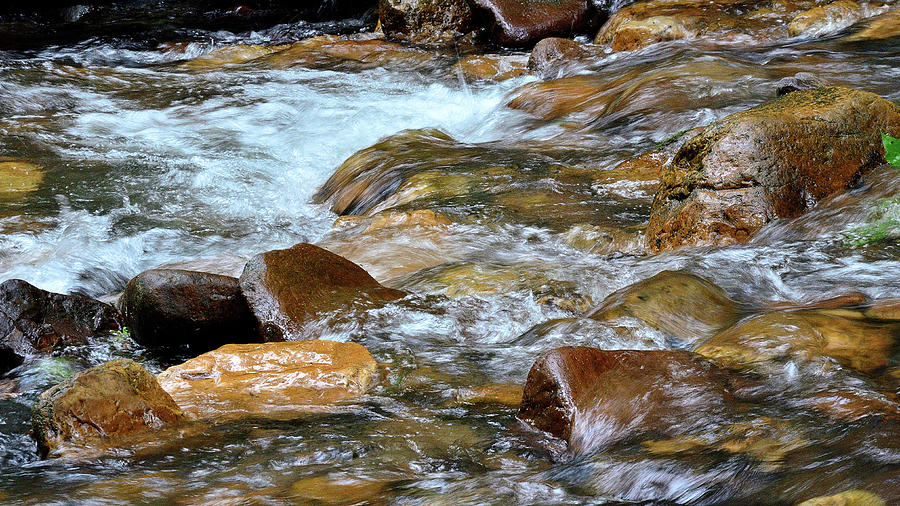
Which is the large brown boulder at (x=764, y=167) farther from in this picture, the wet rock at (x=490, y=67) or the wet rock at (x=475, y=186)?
the wet rock at (x=490, y=67)

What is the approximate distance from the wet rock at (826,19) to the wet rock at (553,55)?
284 centimetres

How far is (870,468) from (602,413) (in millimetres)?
1095

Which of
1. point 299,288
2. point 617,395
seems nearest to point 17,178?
point 299,288

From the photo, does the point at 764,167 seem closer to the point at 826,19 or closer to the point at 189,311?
the point at 189,311

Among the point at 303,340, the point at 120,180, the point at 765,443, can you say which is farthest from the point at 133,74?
the point at 765,443

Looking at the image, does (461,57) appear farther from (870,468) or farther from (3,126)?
(870,468)

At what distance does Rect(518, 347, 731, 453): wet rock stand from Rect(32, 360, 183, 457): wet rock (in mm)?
1500

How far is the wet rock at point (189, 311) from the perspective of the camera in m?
4.84

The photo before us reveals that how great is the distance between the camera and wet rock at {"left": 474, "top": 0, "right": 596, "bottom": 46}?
14.4m

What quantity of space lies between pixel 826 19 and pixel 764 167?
7221 millimetres

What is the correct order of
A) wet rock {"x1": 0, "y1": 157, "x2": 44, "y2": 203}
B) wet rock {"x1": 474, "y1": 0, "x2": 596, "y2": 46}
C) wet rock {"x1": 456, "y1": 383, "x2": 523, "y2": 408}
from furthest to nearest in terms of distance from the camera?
wet rock {"x1": 474, "y1": 0, "x2": 596, "y2": 46}, wet rock {"x1": 0, "y1": 157, "x2": 44, "y2": 203}, wet rock {"x1": 456, "y1": 383, "x2": 523, "y2": 408}

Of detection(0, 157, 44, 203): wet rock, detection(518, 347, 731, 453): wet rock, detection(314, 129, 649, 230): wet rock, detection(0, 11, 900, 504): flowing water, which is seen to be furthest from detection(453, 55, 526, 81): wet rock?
detection(518, 347, 731, 453): wet rock

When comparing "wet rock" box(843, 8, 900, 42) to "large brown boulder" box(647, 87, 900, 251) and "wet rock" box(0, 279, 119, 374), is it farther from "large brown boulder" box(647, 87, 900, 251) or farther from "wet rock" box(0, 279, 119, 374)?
"wet rock" box(0, 279, 119, 374)

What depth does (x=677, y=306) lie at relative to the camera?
168 inches
